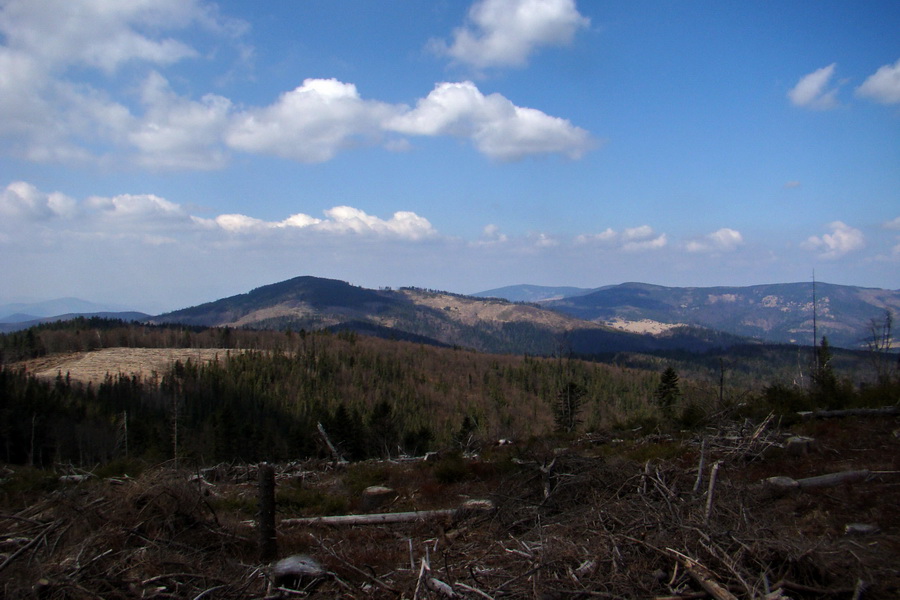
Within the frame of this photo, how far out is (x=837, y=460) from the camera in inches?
446

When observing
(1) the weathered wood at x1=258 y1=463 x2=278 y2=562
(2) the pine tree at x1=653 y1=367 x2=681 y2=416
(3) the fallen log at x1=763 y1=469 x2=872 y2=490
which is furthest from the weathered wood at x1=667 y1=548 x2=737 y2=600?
(2) the pine tree at x1=653 y1=367 x2=681 y2=416

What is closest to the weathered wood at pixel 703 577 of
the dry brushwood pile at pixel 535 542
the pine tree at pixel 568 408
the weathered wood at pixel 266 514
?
the dry brushwood pile at pixel 535 542

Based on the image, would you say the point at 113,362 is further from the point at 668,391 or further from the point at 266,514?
the point at 266,514

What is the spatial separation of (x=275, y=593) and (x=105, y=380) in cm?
11511

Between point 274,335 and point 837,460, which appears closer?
point 837,460

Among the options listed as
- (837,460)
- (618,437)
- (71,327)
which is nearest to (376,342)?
(71,327)

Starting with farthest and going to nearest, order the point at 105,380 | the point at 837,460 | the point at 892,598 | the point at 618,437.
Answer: the point at 105,380 → the point at 618,437 → the point at 837,460 → the point at 892,598

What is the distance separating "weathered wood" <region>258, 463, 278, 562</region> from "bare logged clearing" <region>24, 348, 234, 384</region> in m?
116

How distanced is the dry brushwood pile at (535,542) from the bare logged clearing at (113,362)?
115 m

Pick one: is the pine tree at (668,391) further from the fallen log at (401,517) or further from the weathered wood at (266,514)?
the weathered wood at (266,514)

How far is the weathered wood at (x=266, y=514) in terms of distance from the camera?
746 cm

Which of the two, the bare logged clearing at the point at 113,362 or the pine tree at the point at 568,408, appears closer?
the pine tree at the point at 568,408

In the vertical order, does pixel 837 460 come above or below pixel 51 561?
below

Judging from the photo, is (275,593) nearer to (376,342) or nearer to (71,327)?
(376,342)
